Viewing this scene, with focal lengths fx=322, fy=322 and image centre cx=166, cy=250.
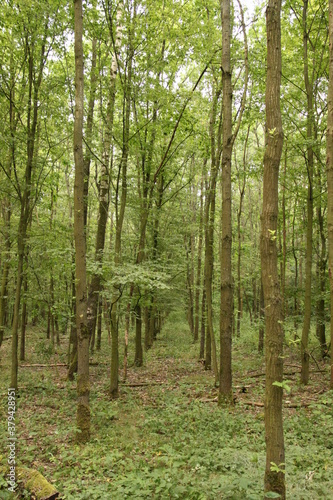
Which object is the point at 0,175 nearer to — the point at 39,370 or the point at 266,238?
the point at 39,370

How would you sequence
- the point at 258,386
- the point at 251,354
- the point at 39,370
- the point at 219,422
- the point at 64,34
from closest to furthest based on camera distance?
1. the point at 219,422
2. the point at 64,34
3. the point at 258,386
4. the point at 39,370
5. the point at 251,354

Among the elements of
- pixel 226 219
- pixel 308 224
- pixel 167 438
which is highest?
pixel 308 224

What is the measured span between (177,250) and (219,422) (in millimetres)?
11230

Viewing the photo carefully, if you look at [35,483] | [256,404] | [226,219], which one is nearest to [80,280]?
[35,483]

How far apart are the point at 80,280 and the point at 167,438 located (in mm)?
3585

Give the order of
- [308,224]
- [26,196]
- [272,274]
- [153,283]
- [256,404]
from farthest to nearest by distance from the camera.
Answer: [308,224], [26,196], [256,404], [153,283], [272,274]

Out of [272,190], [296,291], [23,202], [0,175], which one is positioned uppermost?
[0,175]

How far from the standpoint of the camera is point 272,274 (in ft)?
11.1

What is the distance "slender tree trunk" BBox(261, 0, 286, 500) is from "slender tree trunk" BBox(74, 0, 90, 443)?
4.06 meters

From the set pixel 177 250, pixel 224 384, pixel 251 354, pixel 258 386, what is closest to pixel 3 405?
pixel 224 384

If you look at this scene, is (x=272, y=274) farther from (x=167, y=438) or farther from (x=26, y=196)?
(x=26, y=196)

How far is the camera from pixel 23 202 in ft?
29.4

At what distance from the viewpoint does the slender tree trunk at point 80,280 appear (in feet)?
20.8

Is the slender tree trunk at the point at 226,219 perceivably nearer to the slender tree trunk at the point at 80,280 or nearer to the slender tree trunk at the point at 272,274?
the slender tree trunk at the point at 80,280
